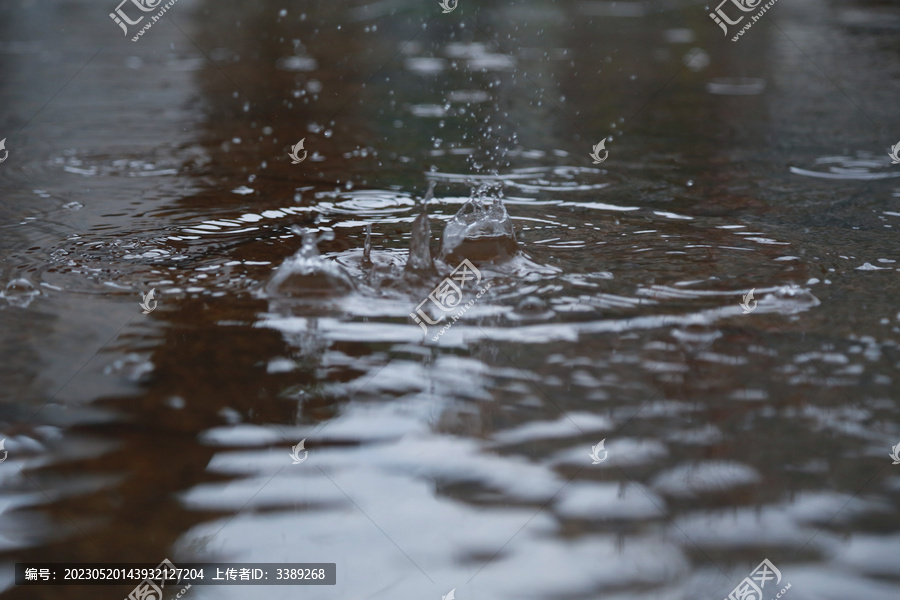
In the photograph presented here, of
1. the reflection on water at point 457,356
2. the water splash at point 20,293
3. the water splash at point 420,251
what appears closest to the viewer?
the reflection on water at point 457,356

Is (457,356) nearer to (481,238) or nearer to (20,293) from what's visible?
(481,238)

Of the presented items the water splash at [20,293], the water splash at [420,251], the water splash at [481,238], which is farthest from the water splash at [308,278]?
the water splash at [20,293]

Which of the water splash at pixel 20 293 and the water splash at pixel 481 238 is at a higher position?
the water splash at pixel 481 238

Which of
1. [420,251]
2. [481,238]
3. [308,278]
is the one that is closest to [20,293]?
[308,278]

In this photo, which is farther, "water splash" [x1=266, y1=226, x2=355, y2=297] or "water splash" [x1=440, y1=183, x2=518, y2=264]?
"water splash" [x1=440, y1=183, x2=518, y2=264]

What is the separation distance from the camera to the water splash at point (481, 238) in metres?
1.91

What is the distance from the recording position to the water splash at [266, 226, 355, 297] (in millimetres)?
1701

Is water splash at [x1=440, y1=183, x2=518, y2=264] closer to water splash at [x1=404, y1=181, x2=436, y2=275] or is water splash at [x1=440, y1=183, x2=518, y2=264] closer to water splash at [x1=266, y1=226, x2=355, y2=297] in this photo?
water splash at [x1=404, y1=181, x2=436, y2=275]

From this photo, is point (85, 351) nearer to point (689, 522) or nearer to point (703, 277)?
point (689, 522)

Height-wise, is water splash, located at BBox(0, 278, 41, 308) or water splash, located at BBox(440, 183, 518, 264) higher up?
water splash, located at BBox(440, 183, 518, 264)

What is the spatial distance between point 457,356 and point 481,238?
511 millimetres

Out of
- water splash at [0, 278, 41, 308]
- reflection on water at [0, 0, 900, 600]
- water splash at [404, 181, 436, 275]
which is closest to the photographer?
reflection on water at [0, 0, 900, 600]

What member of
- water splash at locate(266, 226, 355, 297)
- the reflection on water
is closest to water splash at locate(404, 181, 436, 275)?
the reflection on water

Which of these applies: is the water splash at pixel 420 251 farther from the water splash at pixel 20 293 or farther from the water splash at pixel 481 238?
the water splash at pixel 20 293
